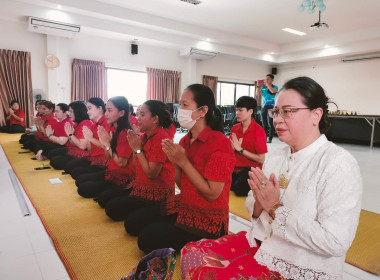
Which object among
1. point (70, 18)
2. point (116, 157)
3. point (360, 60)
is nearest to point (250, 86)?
point (360, 60)

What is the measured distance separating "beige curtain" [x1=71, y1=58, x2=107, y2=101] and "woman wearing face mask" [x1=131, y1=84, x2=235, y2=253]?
7599 millimetres

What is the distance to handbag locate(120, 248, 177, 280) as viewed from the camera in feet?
3.75

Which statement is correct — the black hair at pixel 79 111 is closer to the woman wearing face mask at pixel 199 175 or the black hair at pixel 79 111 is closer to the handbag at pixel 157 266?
the woman wearing face mask at pixel 199 175

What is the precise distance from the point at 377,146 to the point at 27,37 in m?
10.4

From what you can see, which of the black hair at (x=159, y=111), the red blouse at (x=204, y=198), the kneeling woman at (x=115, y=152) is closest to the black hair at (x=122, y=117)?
the kneeling woman at (x=115, y=152)

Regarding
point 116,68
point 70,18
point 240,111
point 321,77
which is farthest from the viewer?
point 321,77

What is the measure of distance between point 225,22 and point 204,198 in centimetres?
784

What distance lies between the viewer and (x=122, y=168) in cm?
261

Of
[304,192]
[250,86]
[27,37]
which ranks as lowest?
[304,192]

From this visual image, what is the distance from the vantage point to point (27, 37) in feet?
25.2

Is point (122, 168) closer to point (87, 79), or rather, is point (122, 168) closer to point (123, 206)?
point (123, 206)

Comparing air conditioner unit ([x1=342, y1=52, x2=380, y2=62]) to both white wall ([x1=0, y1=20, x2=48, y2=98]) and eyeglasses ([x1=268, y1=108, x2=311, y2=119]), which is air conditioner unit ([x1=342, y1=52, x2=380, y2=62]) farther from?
eyeglasses ([x1=268, y1=108, x2=311, y2=119])

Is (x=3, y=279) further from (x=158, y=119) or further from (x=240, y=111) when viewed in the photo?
(x=240, y=111)

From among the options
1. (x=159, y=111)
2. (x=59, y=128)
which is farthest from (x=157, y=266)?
(x=59, y=128)
